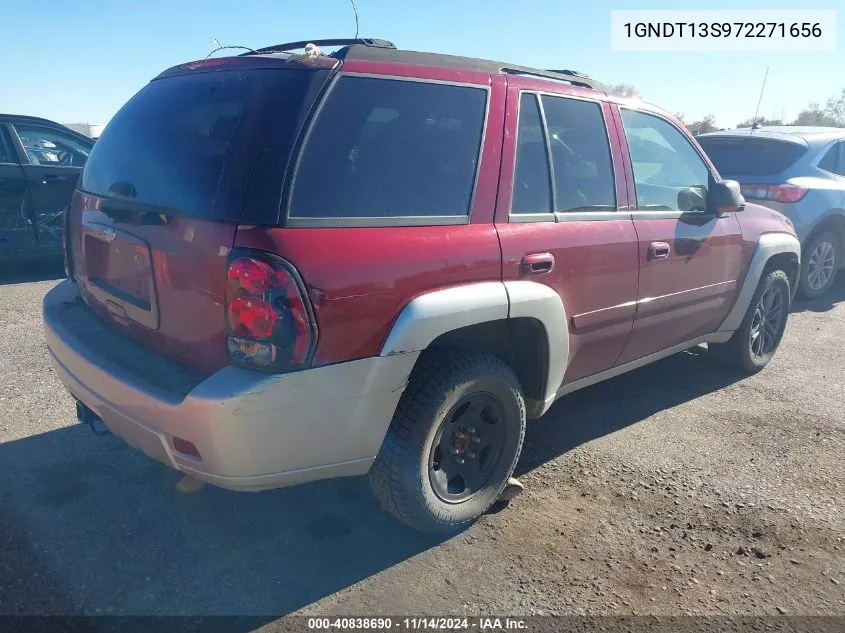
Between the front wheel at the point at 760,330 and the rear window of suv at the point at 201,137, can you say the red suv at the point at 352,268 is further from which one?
the front wheel at the point at 760,330

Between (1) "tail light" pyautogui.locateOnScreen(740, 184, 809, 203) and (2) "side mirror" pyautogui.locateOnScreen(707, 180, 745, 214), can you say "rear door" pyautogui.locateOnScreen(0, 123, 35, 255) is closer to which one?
(2) "side mirror" pyautogui.locateOnScreen(707, 180, 745, 214)

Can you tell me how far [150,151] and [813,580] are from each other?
3.11m

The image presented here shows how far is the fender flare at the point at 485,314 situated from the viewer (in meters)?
2.38

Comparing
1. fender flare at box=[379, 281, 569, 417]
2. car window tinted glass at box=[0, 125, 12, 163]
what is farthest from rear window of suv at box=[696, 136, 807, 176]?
car window tinted glass at box=[0, 125, 12, 163]

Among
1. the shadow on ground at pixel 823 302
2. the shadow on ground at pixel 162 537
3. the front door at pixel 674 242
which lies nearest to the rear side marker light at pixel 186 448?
the shadow on ground at pixel 162 537

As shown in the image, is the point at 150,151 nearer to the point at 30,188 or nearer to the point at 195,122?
the point at 195,122

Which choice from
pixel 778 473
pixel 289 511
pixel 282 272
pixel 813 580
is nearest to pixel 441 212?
pixel 282 272

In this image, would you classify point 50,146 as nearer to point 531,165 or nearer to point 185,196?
point 185,196

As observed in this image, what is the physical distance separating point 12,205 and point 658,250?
6.29 meters

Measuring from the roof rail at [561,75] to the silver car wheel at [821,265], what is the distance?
4714mm

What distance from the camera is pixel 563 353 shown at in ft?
10.2

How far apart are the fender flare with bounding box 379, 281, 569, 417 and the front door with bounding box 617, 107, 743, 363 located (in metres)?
0.71

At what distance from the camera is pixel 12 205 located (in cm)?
676

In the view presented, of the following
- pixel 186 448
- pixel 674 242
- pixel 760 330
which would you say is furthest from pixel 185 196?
pixel 760 330
